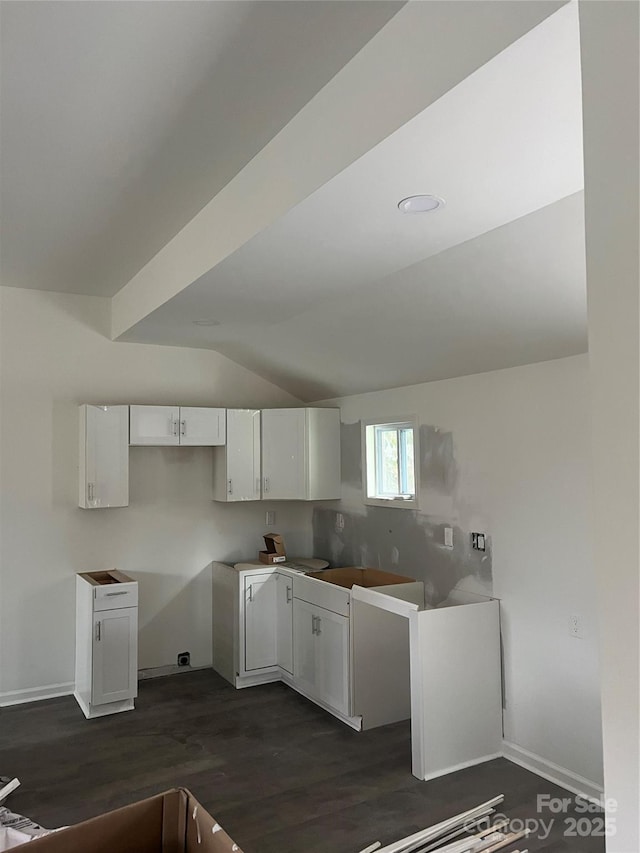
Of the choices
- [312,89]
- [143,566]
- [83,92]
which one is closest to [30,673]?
[143,566]

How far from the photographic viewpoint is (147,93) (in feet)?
6.88

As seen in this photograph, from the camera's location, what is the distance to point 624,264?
0.98m

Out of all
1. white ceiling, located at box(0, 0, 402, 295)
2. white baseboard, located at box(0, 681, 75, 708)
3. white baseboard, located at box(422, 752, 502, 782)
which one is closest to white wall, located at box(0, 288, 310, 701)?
white baseboard, located at box(0, 681, 75, 708)

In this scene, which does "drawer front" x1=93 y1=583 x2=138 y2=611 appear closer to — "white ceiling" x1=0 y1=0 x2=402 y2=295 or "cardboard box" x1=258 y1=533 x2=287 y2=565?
"cardboard box" x1=258 y1=533 x2=287 y2=565

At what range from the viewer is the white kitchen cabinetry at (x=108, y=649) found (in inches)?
166

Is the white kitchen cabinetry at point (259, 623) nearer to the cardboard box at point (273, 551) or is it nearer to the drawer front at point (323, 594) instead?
the cardboard box at point (273, 551)

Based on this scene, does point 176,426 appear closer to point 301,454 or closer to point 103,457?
point 103,457

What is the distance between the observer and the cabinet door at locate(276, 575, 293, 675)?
472 centimetres

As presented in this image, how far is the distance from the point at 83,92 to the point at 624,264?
1.87 metres

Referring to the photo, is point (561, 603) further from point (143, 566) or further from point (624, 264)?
point (143, 566)

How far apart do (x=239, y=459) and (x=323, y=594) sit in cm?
134

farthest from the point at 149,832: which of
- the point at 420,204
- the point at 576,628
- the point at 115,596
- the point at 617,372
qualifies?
the point at 115,596

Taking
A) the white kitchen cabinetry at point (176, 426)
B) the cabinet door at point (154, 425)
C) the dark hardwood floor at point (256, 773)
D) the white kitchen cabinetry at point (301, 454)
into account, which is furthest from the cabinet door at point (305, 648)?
the cabinet door at point (154, 425)

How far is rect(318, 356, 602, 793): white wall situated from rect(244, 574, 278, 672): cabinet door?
1687 mm
